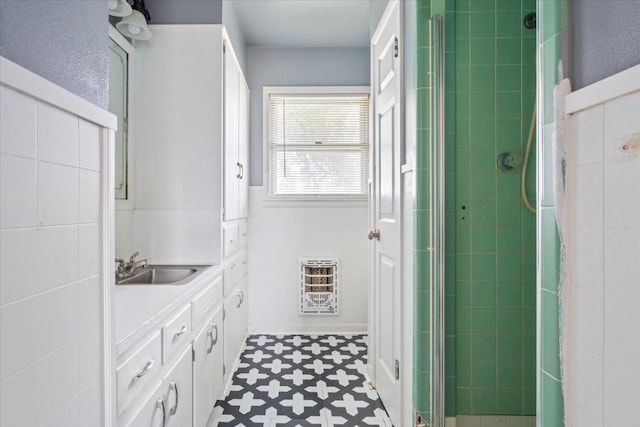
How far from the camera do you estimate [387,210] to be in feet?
7.07

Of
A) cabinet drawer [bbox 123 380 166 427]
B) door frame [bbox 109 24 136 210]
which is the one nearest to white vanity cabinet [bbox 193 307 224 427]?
cabinet drawer [bbox 123 380 166 427]

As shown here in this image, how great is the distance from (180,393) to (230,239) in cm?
121

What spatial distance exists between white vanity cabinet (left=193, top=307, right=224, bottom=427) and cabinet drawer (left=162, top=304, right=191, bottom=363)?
168mm

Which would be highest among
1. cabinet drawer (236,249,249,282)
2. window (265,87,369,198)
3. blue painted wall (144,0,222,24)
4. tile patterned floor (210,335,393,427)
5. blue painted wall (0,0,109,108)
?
blue painted wall (144,0,222,24)

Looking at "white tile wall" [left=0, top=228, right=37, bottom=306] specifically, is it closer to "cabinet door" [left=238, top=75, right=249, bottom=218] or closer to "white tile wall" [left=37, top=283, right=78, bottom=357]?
"white tile wall" [left=37, top=283, right=78, bottom=357]

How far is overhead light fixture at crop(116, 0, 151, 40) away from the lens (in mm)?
1950

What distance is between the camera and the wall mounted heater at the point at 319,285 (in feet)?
11.3

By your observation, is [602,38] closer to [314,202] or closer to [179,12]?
[179,12]

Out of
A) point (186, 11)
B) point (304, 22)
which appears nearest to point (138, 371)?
point (186, 11)

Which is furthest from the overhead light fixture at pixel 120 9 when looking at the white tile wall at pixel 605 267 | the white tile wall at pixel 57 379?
the white tile wall at pixel 605 267

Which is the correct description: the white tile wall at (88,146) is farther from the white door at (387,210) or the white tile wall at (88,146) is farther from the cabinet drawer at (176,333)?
the white door at (387,210)

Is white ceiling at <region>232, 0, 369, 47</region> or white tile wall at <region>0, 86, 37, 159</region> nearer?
white tile wall at <region>0, 86, 37, 159</region>

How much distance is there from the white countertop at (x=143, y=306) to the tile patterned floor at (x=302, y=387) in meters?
0.91

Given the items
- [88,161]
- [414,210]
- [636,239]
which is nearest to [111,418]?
[88,161]
